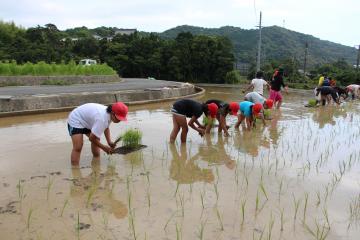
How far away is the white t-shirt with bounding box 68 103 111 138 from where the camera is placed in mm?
5605

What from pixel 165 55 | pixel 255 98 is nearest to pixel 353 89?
pixel 255 98

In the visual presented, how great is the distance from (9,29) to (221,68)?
21806mm

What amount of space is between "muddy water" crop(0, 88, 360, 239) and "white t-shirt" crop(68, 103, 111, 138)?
564 mm

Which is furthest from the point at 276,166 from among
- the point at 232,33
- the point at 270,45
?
the point at 232,33

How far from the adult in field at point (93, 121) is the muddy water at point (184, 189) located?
0.31 meters

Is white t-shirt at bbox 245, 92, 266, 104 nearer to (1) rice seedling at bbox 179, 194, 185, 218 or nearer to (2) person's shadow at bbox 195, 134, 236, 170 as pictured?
(2) person's shadow at bbox 195, 134, 236, 170

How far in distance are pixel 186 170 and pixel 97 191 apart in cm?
150

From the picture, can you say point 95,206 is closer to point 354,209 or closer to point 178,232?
point 178,232

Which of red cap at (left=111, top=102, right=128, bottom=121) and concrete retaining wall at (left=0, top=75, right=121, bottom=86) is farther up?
red cap at (left=111, top=102, right=128, bottom=121)

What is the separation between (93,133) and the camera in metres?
5.59

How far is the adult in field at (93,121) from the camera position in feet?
18.4

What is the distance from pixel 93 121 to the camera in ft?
19.0

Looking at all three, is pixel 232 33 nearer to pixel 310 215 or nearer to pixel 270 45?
pixel 270 45

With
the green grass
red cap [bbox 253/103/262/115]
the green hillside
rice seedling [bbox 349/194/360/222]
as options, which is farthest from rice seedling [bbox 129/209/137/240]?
the green hillside
